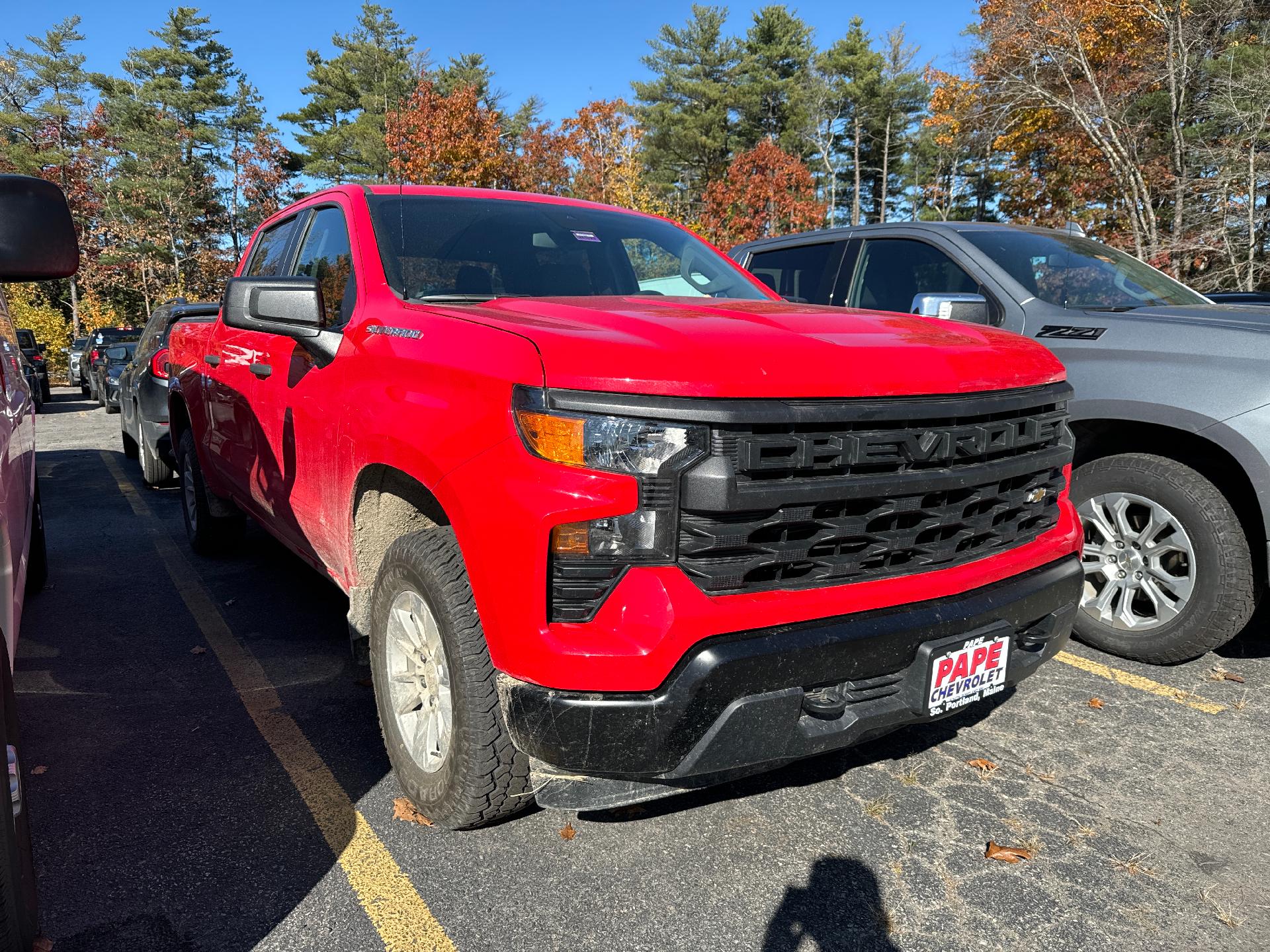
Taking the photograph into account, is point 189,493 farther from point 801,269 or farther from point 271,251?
point 801,269

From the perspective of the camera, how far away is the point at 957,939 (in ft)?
7.40

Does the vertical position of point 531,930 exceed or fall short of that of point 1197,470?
it falls short

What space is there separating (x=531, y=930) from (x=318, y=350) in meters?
2.06

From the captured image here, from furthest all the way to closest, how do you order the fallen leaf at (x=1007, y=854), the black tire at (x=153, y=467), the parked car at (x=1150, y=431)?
the black tire at (x=153, y=467)
the parked car at (x=1150, y=431)
the fallen leaf at (x=1007, y=854)

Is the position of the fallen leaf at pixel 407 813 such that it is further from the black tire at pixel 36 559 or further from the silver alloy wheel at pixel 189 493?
the silver alloy wheel at pixel 189 493

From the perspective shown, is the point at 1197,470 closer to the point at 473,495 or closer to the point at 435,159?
the point at 473,495

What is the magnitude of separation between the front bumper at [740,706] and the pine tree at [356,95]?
147 ft

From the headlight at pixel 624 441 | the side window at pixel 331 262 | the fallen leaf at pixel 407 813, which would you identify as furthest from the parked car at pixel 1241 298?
the fallen leaf at pixel 407 813

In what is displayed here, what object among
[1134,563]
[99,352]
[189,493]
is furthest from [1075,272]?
[99,352]

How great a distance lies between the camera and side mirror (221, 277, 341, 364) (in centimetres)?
296

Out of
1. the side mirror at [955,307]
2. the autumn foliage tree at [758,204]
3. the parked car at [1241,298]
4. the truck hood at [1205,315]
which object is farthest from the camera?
the autumn foliage tree at [758,204]

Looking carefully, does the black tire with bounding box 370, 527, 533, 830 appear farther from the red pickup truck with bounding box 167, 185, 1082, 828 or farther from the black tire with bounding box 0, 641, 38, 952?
the black tire with bounding box 0, 641, 38, 952

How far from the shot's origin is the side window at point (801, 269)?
5508 mm

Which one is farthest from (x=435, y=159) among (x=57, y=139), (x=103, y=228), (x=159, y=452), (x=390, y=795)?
(x=390, y=795)
